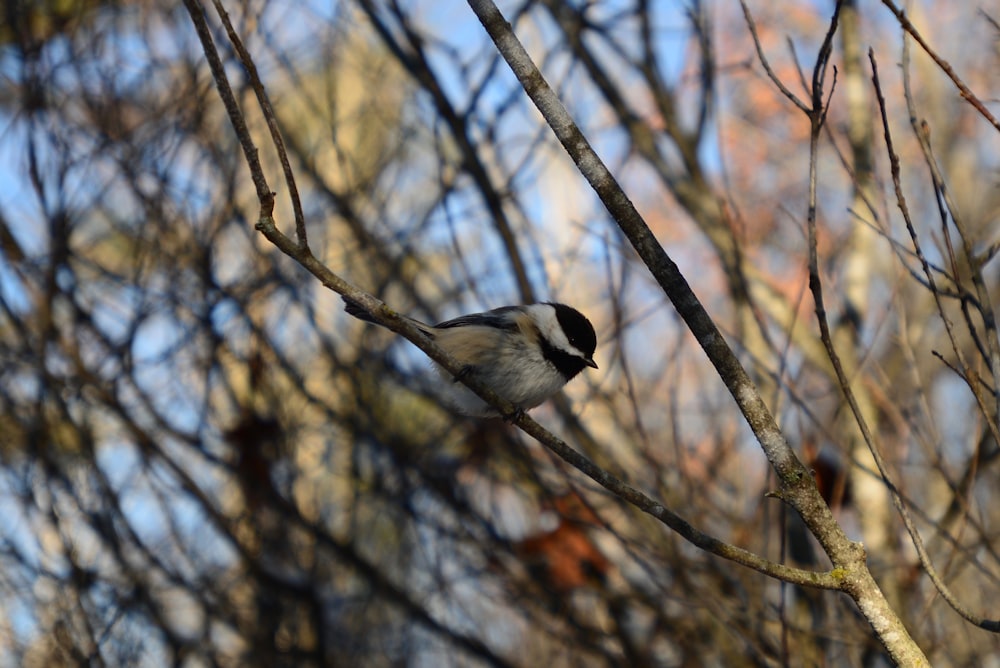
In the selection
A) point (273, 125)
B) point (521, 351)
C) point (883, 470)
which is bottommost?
point (273, 125)

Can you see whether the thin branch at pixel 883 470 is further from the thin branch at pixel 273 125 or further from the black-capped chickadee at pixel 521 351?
the black-capped chickadee at pixel 521 351

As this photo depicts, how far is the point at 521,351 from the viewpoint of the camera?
150 inches

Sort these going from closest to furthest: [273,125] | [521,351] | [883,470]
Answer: [273,125]
[883,470]
[521,351]

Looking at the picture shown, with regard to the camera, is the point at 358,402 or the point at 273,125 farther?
the point at 358,402

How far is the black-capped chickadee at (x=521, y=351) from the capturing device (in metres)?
3.76

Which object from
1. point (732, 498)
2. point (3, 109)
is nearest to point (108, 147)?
point (3, 109)

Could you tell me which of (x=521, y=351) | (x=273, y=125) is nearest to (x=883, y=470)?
(x=273, y=125)

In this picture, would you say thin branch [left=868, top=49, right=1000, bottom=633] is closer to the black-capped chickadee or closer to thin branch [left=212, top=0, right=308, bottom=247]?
thin branch [left=212, top=0, right=308, bottom=247]

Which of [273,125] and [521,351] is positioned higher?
[521,351]

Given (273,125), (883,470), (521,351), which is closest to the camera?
(273,125)

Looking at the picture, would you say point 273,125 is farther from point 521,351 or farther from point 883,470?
point 521,351

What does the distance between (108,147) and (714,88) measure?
119 inches

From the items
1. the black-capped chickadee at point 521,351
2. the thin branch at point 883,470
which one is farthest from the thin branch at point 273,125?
the black-capped chickadee at point 521,351

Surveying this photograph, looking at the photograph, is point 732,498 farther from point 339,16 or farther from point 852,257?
point 339,16
